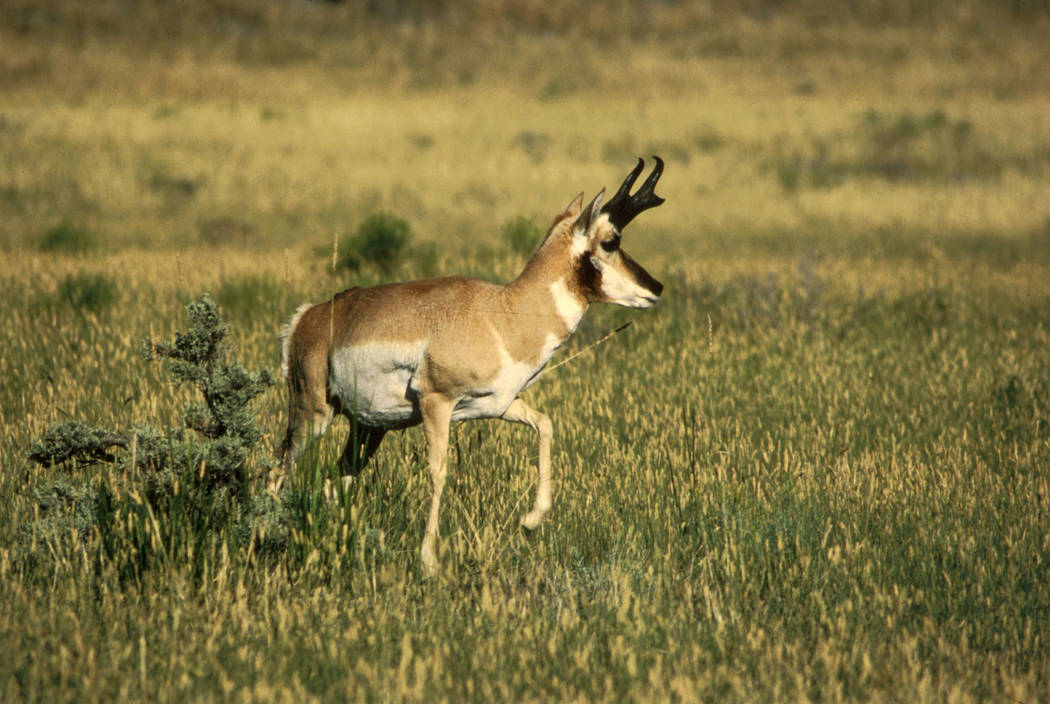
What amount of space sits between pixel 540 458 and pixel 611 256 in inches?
45.8

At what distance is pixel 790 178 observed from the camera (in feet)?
97.0

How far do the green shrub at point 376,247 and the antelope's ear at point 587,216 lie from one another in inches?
380

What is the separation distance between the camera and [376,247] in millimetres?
15727

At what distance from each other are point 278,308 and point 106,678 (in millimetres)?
8488

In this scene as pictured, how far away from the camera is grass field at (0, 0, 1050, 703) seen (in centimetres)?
473

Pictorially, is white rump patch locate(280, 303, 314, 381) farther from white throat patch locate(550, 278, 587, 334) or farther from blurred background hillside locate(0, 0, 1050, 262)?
blurred background hillside locate(0, 0, 1050, 262)

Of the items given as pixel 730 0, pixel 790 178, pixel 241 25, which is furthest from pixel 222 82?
pixel 730 0

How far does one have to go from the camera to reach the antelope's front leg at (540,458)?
6152 millimetres

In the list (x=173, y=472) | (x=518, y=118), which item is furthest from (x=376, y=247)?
(x=518, y=118)

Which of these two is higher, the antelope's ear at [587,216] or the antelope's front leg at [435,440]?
the antelope's ear at [587,216]

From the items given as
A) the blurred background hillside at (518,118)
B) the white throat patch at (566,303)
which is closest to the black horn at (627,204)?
the white throat patch at (566,303)

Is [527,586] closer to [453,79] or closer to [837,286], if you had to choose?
[837,286]

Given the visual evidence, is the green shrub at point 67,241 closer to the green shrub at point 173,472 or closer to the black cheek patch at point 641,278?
the green shrub at point 173,472

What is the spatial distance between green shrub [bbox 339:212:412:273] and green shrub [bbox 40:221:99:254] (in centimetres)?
480
